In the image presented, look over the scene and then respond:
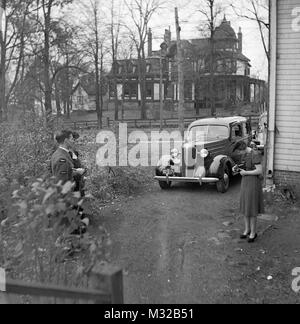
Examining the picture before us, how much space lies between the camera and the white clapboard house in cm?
988

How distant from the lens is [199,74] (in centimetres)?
5050

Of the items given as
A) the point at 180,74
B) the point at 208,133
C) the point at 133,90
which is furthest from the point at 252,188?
the point at 133,90

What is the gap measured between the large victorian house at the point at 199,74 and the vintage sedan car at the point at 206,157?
33.7 metres

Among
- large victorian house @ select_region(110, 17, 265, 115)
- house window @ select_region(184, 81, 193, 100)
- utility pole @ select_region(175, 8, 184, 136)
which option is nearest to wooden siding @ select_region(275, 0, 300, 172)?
utility pole @ select_region(175, 8, 184, 136)

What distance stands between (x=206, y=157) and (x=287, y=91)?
2556 millimetres

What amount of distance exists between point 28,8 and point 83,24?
24.6 ft

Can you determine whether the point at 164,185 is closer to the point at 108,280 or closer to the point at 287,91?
the point at 287,91

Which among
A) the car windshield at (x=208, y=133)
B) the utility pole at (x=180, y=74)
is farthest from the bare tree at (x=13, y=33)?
the car windshield at (x=208, y=133)

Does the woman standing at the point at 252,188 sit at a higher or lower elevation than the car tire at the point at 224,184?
higher

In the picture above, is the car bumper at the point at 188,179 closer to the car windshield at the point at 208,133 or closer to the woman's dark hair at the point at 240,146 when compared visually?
the car windshield at the point at 208,133

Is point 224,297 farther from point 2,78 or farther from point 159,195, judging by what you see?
point 2,78

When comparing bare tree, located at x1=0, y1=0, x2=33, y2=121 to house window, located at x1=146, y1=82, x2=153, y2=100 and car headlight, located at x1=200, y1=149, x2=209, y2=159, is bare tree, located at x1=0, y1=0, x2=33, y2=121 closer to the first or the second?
car headlight, located at x1=200, y1=149, x2=209, y2=159

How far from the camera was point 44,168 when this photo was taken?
8.90m

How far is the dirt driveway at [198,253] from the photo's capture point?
18.0 ft
